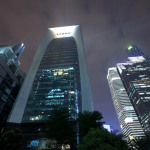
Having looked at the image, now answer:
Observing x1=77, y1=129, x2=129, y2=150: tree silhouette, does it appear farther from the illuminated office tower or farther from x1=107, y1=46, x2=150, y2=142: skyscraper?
the illuminated office tower

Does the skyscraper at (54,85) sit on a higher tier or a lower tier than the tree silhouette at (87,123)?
higher

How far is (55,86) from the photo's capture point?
51.9 meters

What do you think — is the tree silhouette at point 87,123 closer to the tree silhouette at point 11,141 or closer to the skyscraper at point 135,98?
the tree silhouette at point 11,141

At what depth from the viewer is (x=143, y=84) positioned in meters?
111

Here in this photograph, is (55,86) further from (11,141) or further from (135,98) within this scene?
(135,98)

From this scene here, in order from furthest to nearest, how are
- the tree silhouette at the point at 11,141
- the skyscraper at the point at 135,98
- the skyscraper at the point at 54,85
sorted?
the skyscraper at the point at 135,98 < the skyscraper at the point at 54,85 < the tree silhouette at the point at 11,141

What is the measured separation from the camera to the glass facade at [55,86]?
140 feet

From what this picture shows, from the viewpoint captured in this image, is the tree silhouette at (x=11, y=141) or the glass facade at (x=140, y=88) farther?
the glass facade at (x=140, y=88)

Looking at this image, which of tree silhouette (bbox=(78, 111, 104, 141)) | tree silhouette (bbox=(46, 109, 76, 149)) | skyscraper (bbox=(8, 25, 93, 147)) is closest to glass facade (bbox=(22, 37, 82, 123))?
skyscraper (bbox=(8, 25, 93, 147))

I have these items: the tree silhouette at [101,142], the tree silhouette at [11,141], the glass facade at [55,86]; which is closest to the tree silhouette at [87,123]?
the tree silhouette at [101,142]

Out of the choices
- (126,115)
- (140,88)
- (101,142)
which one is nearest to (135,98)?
(140,88)

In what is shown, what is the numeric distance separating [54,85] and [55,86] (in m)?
1.06

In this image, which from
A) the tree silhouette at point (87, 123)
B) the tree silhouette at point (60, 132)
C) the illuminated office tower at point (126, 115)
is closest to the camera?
the tree silhouette at point (60, 132)

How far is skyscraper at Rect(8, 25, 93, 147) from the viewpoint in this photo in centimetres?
4236
